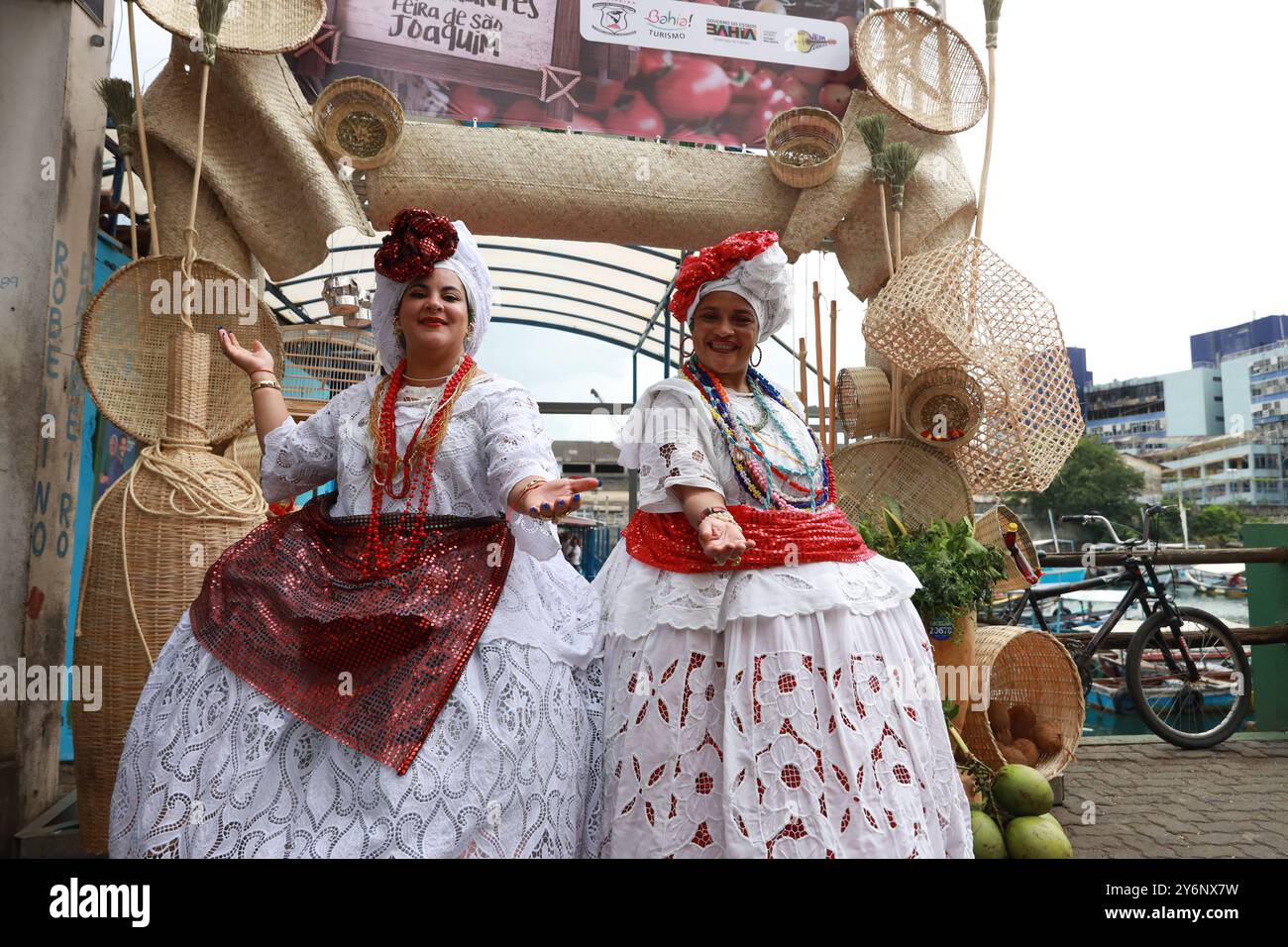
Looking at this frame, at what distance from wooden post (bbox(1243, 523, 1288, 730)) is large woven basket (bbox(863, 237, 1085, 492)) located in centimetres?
234

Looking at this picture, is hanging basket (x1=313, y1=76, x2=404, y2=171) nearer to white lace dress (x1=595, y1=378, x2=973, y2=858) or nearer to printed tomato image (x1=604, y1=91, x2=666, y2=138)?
printed tomato image (x1=604, y1=91, x2=666, y2=138)

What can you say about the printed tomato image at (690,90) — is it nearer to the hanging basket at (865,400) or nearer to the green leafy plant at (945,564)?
the hanging basket at (865,400)

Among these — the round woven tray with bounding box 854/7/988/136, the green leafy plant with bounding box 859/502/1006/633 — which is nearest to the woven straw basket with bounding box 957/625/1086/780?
the green leafy plant with bounding box 859/502/1006/633

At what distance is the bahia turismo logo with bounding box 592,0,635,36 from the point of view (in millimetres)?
4105

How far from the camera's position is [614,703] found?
2014 millimetres

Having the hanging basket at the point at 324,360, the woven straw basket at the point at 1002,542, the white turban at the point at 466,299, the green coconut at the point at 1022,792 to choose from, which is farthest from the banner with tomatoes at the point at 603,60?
the green coconut at the point at 1022,792

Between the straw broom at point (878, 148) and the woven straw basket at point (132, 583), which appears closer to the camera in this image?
the woven straw basket at point (132, 583)

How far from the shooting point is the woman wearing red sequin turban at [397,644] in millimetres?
1696

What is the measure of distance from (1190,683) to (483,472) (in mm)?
4660

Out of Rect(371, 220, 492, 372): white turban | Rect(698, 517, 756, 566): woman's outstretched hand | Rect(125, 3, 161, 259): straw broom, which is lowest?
Rect(698, 517, 756, 566): woman's outstretched hand

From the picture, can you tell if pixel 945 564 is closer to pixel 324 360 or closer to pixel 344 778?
pixel 344 778

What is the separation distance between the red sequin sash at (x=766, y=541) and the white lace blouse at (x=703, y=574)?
23 millimetres

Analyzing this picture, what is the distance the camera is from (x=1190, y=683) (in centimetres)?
468
